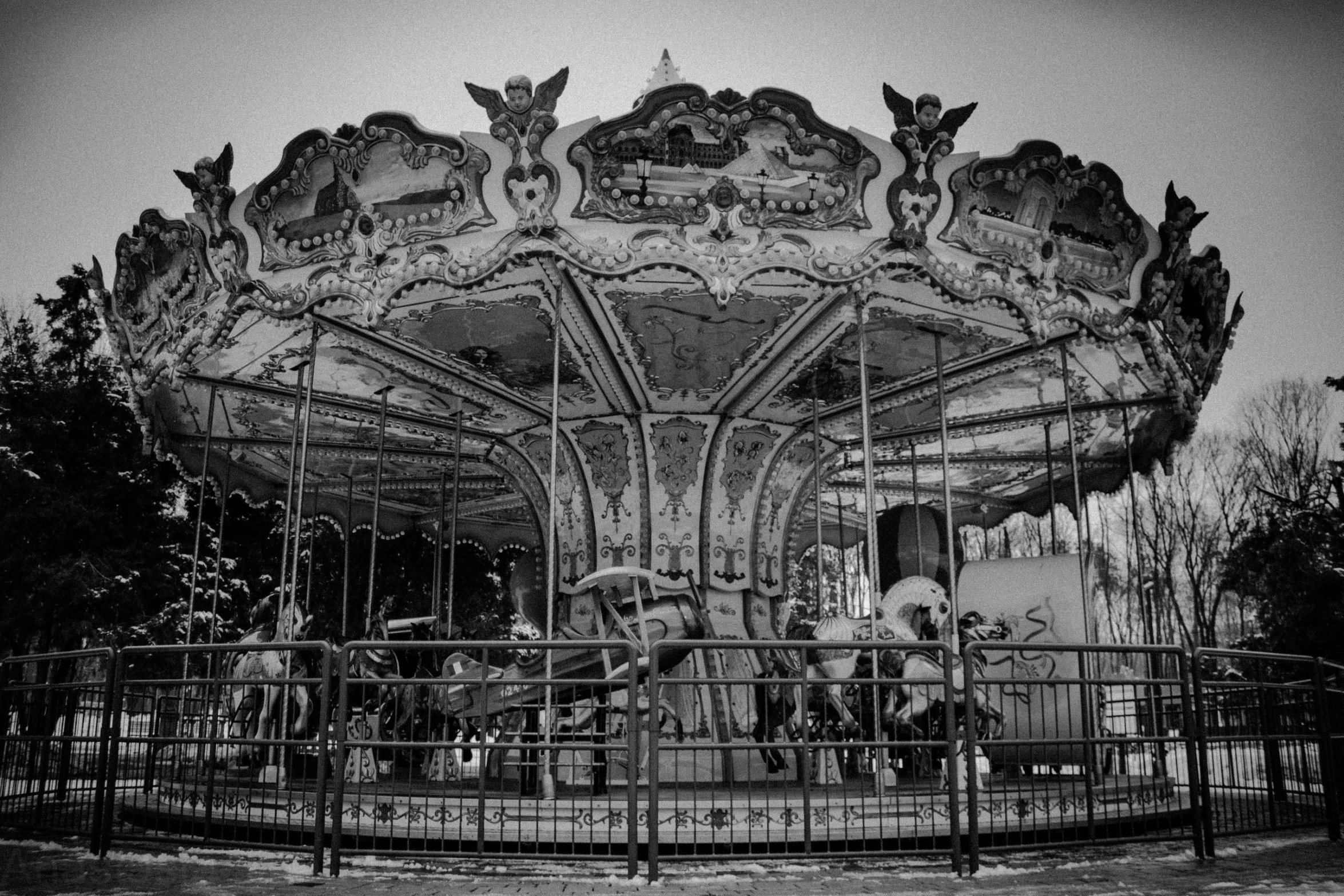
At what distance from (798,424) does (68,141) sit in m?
7.89

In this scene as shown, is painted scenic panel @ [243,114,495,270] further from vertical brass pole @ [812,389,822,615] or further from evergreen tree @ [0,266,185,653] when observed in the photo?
evergreen tree @ [0,266,185,653]

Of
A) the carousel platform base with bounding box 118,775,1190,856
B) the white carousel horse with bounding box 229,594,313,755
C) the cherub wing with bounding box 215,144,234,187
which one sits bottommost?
the carousel platform base with bounding box 118,775,1190,856

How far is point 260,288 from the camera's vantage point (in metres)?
8.71

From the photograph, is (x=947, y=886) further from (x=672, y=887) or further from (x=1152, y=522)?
(x=1152, y=522)

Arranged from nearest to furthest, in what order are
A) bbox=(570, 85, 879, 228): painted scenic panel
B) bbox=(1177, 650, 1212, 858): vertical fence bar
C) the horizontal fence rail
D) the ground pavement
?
the ground pavement
the horizontal fence rail
bbox=(1177, 650, 1212, 858): vertical fence bar
bbox=(570, 85, 879, 228): painted scenic panel

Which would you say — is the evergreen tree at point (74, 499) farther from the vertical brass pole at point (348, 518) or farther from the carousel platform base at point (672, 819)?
the carousel platform base at point (672, 819)

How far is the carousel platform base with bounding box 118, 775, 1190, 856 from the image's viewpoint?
6.04m

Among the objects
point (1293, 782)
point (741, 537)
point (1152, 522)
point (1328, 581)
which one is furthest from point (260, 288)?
point (1152, 522)

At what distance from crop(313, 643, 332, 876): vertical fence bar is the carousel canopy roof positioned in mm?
3275

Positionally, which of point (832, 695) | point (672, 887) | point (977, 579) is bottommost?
point (672, 887)

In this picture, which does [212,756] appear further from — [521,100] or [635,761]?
[521,100]

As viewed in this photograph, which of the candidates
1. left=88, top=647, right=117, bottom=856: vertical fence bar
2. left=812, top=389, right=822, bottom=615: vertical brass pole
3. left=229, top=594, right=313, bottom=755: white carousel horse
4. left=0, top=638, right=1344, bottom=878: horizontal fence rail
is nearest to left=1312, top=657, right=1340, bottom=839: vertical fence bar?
left=0, top=638, right=1344, bottom=878: horizontal fence rail

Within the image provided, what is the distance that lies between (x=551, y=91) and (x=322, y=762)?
454 centimetres

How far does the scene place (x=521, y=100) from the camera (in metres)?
7.69
